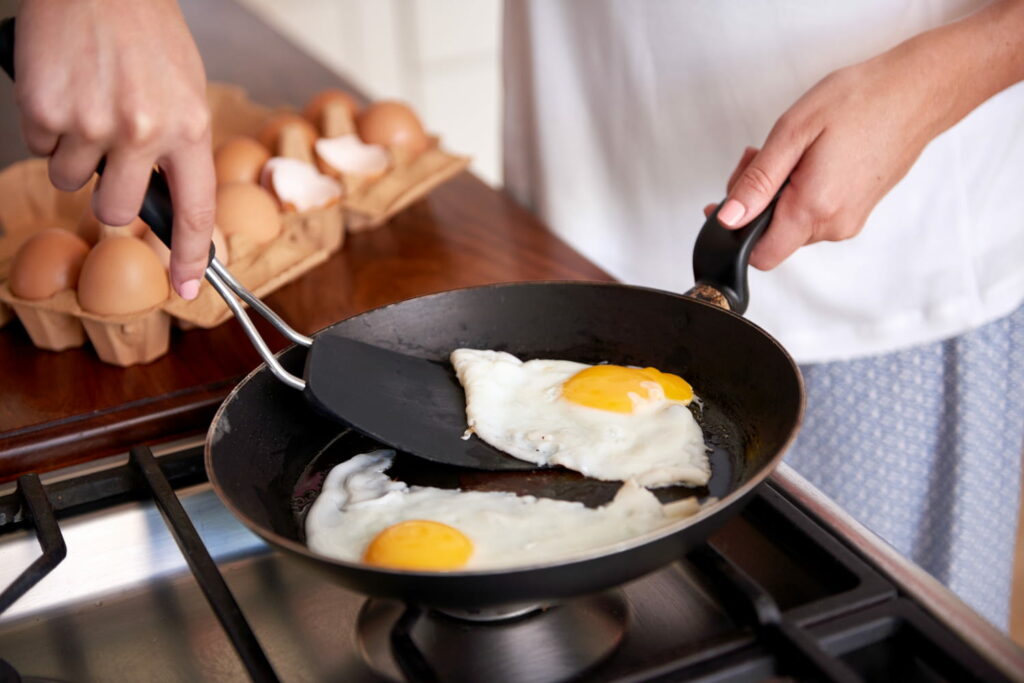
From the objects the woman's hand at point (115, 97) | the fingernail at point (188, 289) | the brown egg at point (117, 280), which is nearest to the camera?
the woman's hand at point (115, 97)

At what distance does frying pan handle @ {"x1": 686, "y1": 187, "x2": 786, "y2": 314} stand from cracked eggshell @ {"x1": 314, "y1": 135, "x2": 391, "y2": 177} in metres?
0.67

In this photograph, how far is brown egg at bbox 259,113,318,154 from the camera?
5.07ft

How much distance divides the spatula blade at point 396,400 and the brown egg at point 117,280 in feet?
1.03

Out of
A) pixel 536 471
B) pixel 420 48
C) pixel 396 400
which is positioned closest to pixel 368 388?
pixel 396 400

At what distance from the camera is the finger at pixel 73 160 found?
2.72ft

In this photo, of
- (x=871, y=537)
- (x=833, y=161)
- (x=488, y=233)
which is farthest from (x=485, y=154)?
(x=871, y=537)

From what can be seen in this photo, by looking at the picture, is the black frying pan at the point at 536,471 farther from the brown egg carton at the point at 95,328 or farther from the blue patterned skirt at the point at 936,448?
the blue patterned skirt at the point at 936,448

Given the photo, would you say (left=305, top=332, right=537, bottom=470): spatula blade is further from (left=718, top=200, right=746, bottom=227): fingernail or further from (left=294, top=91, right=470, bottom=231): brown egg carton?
(left=294, top=91, right=470, bottom=231): brown egg carton

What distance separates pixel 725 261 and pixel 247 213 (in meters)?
0.65

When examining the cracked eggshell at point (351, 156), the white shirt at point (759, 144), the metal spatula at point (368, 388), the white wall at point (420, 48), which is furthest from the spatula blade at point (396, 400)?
the white wall at point (420, 48)

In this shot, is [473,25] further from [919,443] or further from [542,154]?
[919,443]

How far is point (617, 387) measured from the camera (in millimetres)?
922

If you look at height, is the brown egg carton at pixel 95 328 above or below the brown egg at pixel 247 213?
below

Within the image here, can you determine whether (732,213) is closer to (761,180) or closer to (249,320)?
(761,180)
